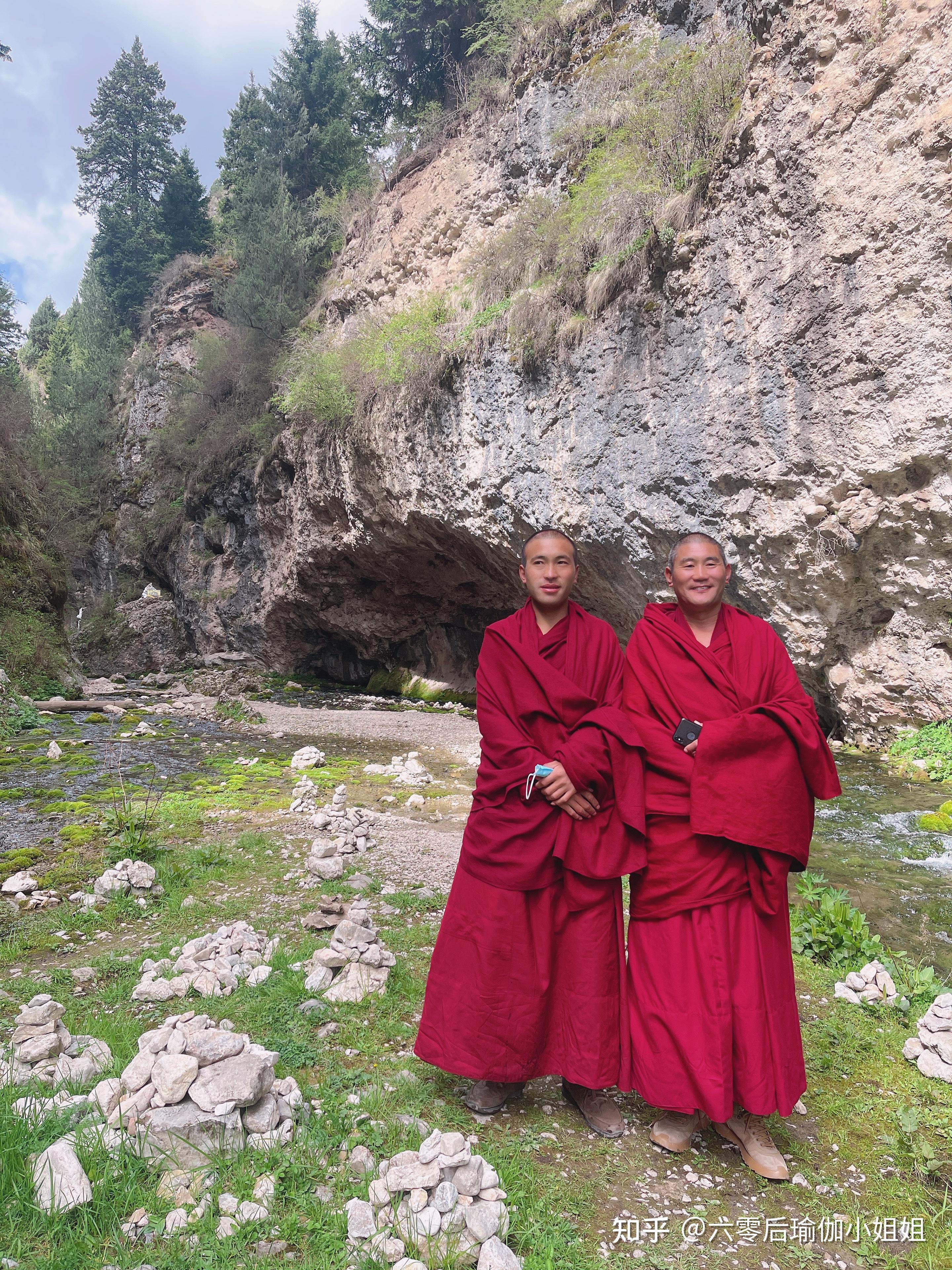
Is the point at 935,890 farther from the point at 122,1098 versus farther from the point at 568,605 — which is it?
the point at 122,1098

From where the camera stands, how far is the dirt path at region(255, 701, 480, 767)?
11.3 m

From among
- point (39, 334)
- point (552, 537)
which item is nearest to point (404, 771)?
point (552, 537)

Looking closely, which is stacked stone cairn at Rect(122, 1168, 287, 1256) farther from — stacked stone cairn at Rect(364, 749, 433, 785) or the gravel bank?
stacked stone cairn at Rect(364, 749, 433, 785)

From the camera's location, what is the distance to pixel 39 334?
45438 millimetres

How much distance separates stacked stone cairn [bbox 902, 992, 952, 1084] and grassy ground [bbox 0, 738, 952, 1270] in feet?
0.15

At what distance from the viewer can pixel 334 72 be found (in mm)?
26422

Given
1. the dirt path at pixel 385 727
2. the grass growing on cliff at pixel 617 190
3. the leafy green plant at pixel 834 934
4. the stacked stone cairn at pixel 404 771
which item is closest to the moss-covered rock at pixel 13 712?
the dirt path at pixel 385 727

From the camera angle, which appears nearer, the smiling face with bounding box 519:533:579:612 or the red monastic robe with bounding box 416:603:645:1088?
the red monastic robe with bounding box 416:603:645:1088

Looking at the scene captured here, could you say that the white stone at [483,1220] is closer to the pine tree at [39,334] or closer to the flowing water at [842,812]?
the flowing water at [842,812]

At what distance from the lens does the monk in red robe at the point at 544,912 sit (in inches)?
93.4

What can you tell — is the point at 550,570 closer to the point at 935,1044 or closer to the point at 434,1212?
A: the point at 434,1212

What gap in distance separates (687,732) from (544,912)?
2.75 ft

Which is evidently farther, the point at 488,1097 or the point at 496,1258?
the point at 488,1097

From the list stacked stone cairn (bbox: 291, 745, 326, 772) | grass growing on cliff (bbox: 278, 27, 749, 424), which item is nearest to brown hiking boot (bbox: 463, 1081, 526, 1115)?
stacked stone cairn (bbox: 291, 745, 326, 772)
